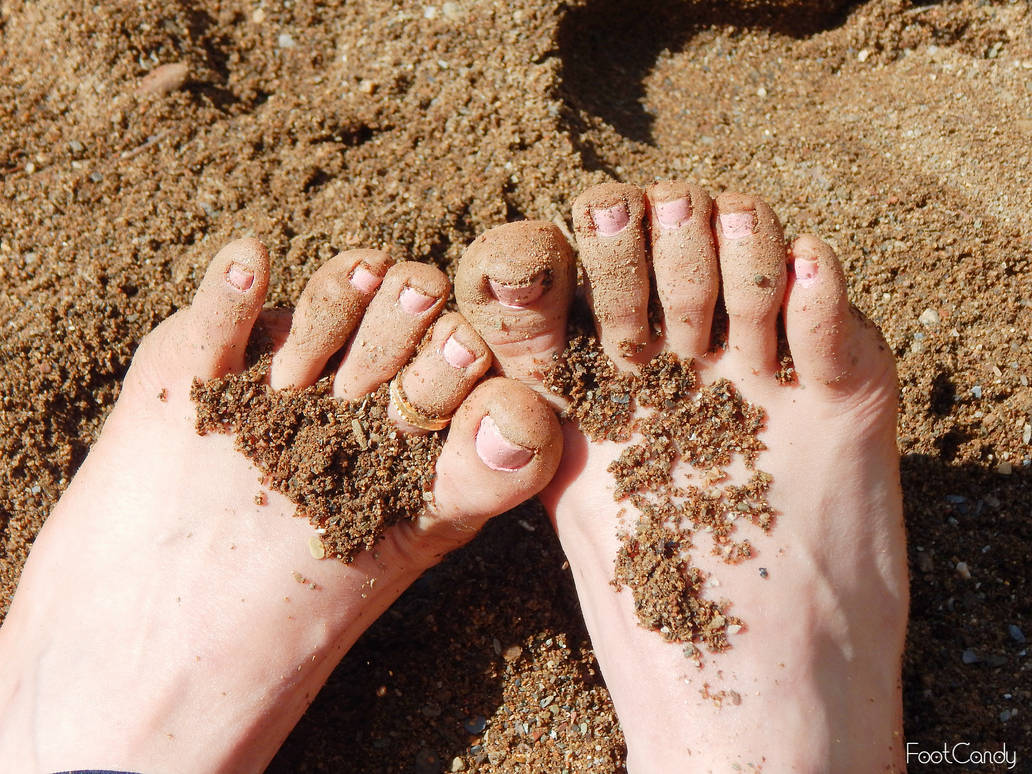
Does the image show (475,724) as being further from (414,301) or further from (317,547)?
(414,301)

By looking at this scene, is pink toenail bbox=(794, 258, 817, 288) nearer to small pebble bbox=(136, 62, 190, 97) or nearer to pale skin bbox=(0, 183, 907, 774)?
pale skin bbox=(0, 183, 907, 774)

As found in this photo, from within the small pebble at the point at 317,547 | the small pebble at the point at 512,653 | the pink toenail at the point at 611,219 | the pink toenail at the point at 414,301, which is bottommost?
the small pebble at the point at 512,653

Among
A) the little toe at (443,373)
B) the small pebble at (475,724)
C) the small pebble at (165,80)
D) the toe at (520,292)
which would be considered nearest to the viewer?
the toe at (520,292)

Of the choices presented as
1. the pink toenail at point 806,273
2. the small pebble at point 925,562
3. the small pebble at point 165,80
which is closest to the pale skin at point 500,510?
the pink toenail at point 806,273

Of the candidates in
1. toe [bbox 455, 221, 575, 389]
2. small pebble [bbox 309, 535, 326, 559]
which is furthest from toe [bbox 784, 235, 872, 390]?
small pebble [bbox 309, 535, 326, 559]

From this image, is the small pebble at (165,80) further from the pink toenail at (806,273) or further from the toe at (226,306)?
the pink toenail at (806,273)

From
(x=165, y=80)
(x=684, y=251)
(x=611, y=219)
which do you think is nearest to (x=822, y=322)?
(x=684, y=251)

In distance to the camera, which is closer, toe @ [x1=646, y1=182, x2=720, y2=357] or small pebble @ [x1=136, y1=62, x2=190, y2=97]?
toe @ [x1=646, y1=182, x2=720, y2=357]
